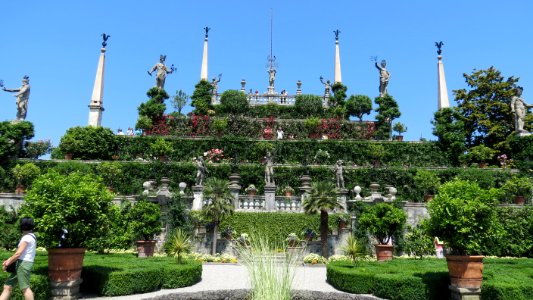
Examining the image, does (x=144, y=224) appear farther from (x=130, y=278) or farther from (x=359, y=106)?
(x=359, y=106)

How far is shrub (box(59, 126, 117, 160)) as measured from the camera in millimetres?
32438

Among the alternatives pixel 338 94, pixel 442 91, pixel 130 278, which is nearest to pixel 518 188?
pixel 442 91

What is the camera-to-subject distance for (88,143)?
32.7 meters

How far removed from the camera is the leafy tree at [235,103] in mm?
43537

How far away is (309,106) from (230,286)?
3261 centimetres

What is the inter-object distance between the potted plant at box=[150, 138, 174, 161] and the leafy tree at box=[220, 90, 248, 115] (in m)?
13.0

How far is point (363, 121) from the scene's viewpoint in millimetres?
41312

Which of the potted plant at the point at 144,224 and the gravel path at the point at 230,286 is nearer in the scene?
the gravel path at the point at 230,286

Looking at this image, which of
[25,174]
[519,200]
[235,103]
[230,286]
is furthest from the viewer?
[235,103]

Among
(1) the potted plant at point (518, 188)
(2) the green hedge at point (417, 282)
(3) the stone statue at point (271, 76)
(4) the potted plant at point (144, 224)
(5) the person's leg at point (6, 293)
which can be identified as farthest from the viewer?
(3) the stone statue at point (271, 76)

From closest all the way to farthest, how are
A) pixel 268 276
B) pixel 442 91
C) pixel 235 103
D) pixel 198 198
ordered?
1. pixel 268 276
2. pixel 198 198
3. pixel 442 91
4. pixel 235 103


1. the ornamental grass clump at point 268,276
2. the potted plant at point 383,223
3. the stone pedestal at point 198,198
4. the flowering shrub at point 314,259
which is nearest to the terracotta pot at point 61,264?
the ornamental grass clump at point 268,276

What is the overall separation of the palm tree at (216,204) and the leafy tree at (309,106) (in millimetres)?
23573

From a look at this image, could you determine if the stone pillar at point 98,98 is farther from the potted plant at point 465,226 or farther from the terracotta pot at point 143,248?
the potted plant at point 465,226
